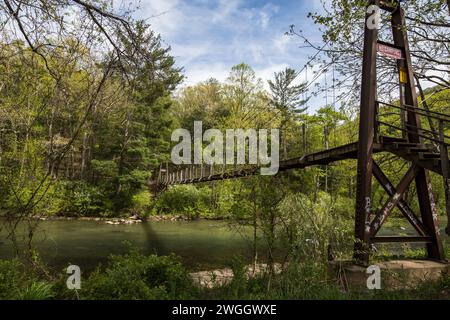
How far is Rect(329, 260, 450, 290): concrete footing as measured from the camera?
3.59 m

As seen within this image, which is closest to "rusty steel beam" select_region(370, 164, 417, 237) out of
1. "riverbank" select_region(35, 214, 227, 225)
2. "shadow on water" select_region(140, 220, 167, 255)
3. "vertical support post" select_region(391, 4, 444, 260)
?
"vertical support post" select_region(391, 4, 444, 260)

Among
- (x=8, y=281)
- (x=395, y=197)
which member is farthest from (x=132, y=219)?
(x=8, y=281)

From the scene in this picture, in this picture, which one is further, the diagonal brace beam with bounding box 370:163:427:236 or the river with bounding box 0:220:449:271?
the river with bounding box 0:220:449:271

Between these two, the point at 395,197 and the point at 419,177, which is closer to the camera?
the point at 395,197

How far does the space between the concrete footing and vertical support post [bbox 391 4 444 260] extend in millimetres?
673

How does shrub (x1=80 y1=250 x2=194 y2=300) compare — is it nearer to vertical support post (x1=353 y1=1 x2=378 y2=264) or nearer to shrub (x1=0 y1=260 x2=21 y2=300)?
shrub (x1=0 y1=260 x2=21 y2=300)

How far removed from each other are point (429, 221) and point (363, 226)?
1.44m

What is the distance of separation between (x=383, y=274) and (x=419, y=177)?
208 cm

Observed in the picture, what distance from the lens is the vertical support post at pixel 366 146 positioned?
174 inches

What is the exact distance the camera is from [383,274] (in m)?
3.84

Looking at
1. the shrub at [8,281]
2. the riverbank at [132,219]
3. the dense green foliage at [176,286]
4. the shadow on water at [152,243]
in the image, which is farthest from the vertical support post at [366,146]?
the riverbank at [132,219]

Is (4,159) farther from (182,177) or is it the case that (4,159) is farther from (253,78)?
(253,78)

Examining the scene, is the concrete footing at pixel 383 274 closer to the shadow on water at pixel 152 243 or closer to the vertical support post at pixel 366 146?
the vertical support post at pixel 366 146

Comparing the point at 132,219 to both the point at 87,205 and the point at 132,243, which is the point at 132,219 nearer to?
the point at 87,205
